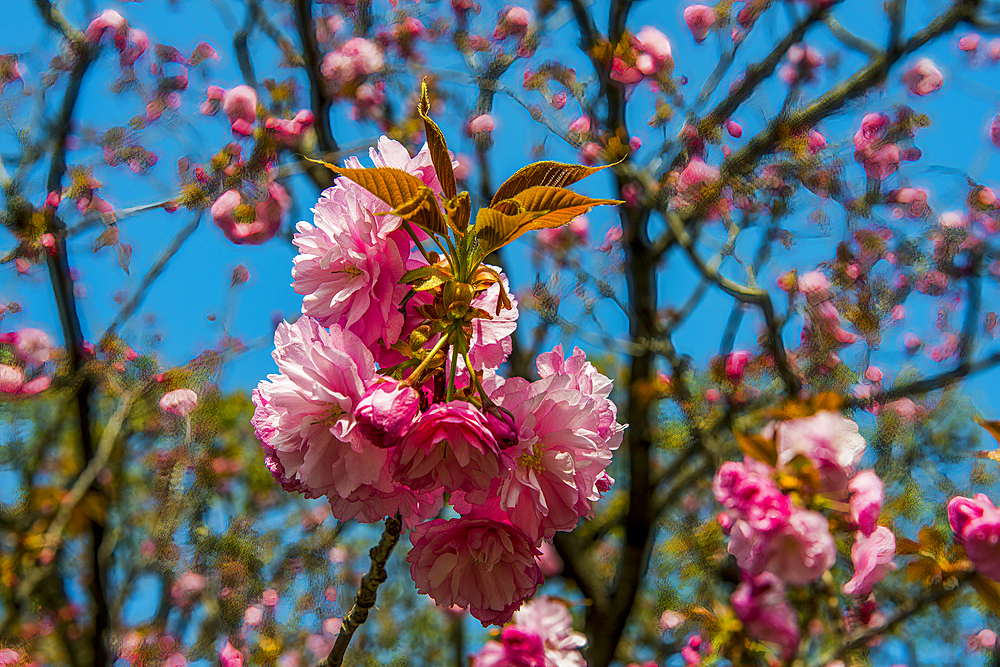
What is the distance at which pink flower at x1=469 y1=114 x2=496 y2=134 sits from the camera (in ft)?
9.91

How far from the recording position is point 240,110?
2447 mm

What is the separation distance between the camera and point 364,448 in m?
0.64

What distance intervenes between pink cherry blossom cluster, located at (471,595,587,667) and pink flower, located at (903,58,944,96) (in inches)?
109

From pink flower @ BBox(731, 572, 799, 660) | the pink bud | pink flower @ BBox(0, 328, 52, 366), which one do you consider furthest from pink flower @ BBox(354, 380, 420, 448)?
the pink bud

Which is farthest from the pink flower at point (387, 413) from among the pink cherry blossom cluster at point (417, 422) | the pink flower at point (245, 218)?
the pink flower at point (245, 218)

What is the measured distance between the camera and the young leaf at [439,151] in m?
0.65

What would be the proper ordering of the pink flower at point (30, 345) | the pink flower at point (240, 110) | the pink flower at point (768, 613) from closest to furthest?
1. the pink flower at point (768, 613)
2. the pink flower at point (240, 110)
3. the pink flower at point (30, 345)

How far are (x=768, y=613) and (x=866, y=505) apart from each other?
0.71 meters

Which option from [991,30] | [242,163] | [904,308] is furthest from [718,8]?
[242,163]

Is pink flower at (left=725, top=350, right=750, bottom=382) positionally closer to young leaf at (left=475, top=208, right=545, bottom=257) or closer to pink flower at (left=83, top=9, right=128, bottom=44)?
young leaf at (left=475, top=208, right=545, bottom=257)

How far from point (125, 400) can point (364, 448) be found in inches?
91.6

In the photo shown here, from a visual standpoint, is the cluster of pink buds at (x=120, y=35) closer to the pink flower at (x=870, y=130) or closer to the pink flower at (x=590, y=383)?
the pink flower at (x=590, y=383)

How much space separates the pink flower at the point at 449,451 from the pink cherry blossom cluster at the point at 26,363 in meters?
2.55

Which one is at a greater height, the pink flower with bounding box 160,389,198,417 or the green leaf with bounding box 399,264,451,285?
the pink flower with bounding box 160,389,198,417
